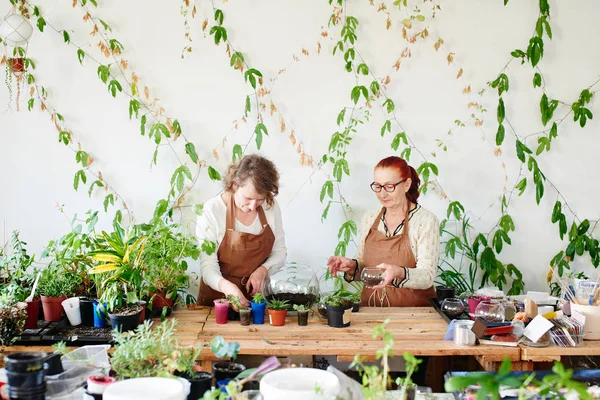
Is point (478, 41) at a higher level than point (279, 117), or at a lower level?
higher

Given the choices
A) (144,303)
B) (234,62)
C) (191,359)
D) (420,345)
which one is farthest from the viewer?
(234,62)

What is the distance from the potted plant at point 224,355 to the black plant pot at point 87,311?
3.89ft

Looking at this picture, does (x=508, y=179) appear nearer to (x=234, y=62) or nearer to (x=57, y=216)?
(x=234, y=62)

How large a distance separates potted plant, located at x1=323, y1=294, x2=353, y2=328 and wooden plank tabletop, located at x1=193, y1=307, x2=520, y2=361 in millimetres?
32

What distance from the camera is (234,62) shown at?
14.3 ft

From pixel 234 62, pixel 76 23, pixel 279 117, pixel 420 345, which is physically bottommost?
pixel 420 345

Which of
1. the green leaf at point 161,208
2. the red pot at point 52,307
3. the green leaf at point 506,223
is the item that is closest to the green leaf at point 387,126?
the green leaf at point 506,223

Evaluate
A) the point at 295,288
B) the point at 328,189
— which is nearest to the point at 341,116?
the point at 328,189

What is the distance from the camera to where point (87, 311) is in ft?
9.79

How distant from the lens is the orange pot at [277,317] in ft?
9.98

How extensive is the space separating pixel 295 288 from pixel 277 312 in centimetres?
24

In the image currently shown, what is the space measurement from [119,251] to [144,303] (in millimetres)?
294

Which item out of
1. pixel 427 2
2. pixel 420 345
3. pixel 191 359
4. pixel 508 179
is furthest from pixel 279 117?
pixel 191 359

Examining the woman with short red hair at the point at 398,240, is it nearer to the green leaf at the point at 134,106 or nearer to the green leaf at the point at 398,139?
the green leaf at the point at 398,139
